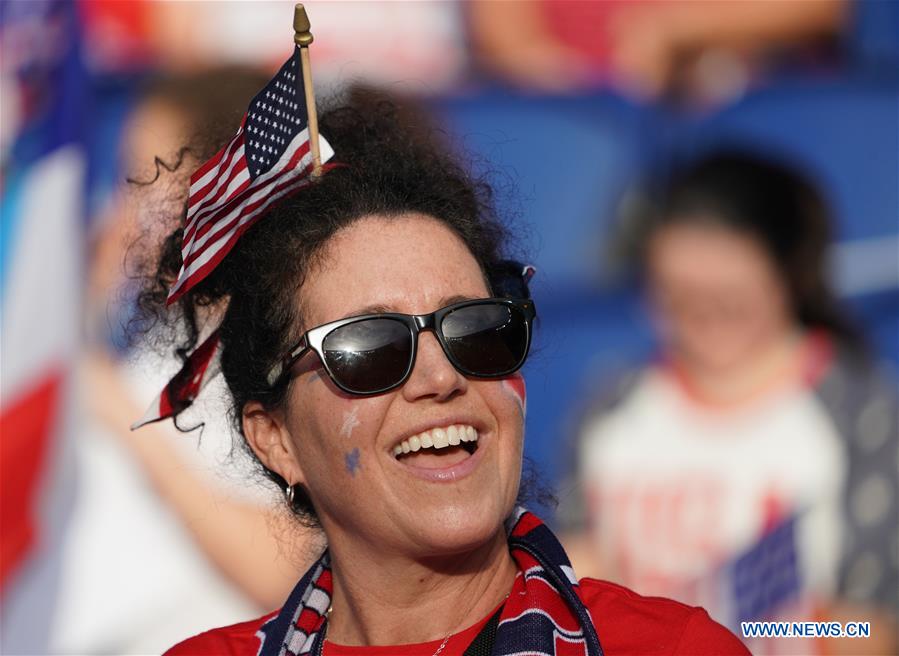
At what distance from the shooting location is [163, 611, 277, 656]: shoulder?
2346mm

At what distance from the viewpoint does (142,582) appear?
421 centimetres

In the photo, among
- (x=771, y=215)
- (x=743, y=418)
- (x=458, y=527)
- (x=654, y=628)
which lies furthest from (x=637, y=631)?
(x=771, y=215)

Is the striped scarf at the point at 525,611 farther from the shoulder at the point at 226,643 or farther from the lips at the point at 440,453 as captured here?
the lips at the point at 440,453

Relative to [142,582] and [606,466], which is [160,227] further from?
[606,466]

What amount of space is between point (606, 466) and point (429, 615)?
3.08 meters

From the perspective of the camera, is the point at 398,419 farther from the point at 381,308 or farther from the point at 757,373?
the point at 757,373

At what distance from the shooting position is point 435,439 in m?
2.04

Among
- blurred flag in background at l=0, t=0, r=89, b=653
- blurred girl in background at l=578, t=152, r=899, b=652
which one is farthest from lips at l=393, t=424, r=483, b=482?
blurred girl in background at l=578, t=152, r=899, b=652

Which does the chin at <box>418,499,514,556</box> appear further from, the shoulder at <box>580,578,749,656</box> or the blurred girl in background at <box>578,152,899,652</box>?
the blurred girl in background at <box>578,152,899,652</box>

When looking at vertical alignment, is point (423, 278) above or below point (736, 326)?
above

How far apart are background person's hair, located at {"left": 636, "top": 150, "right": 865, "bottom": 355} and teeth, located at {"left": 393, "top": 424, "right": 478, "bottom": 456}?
334cm

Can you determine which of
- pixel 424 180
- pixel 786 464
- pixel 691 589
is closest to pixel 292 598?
pixel 424 180

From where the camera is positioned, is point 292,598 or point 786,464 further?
point 786,464

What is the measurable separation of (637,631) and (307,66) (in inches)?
41.7
